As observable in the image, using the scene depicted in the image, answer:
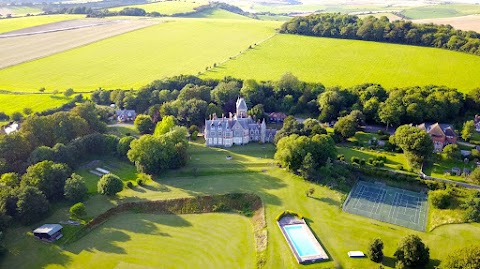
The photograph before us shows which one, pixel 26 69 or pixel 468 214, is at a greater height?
pixel 26 69

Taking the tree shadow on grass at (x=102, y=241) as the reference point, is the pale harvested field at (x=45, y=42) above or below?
above

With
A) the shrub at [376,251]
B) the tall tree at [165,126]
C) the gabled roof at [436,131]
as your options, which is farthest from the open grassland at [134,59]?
the shrub at [376,251]

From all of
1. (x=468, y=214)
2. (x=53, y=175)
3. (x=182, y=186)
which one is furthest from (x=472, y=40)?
(x=53, y=175)

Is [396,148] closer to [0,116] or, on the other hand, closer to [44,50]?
[0,116]

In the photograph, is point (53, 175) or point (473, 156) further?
point (473, 156)

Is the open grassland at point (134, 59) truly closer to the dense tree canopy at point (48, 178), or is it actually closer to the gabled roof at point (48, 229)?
the dense tree canopy at point (48, 178)

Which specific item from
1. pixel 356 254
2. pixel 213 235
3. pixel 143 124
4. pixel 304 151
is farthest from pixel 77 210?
pixel 356 254

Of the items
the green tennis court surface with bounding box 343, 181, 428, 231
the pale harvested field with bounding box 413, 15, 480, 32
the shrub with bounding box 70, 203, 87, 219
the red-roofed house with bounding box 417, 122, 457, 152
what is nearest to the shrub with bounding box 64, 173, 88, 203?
the shrub with bounding box 70, 203, 87, 219
